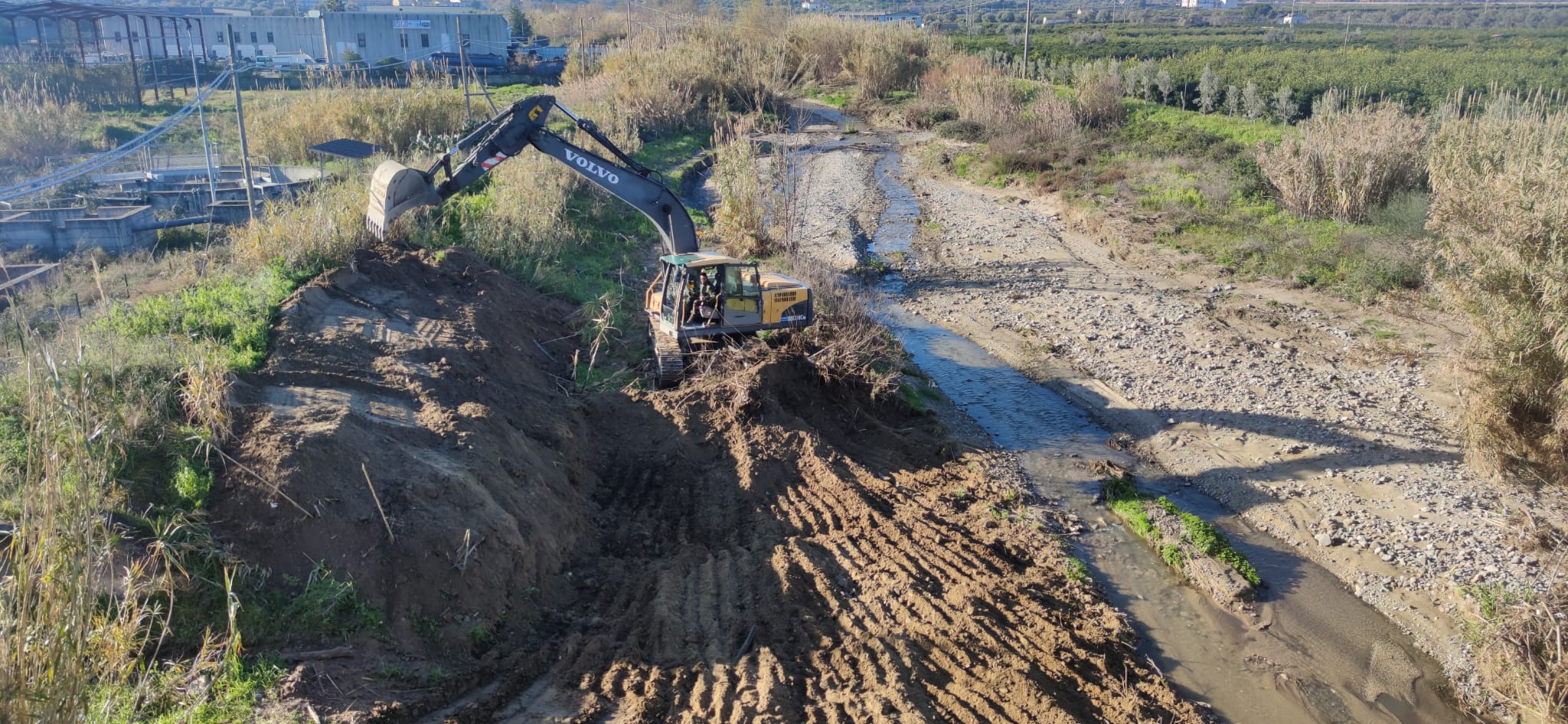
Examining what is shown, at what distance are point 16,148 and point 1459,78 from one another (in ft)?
138

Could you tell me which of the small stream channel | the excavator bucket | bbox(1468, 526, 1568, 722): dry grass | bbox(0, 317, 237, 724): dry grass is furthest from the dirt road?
bbox(0, 317, 237, 724): dry grass

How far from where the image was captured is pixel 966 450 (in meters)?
13.4

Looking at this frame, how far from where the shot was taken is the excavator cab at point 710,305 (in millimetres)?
13172

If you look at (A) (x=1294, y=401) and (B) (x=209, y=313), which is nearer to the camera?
(B) (x=209, y=313)

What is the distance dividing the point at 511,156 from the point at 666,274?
108 inches

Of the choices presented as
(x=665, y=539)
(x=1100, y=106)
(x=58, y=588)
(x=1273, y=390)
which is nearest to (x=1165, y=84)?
(x=1100, y=106)

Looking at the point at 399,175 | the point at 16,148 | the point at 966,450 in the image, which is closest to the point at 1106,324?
the point at 966,450

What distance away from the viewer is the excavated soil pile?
25.9ft

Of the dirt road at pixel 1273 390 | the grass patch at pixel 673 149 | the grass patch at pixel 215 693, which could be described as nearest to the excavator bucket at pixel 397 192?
the grass patch at pixel 215 693

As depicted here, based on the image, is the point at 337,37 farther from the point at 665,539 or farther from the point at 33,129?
the point at 665,539

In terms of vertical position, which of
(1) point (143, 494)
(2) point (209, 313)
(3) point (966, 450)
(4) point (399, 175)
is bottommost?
(3) point (966, 450)

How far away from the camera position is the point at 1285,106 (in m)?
29.5

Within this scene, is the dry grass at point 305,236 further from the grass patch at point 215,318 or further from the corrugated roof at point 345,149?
the corrugated roof at point 345,149

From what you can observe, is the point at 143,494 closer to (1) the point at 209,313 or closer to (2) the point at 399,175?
(1) the point at 209,313
